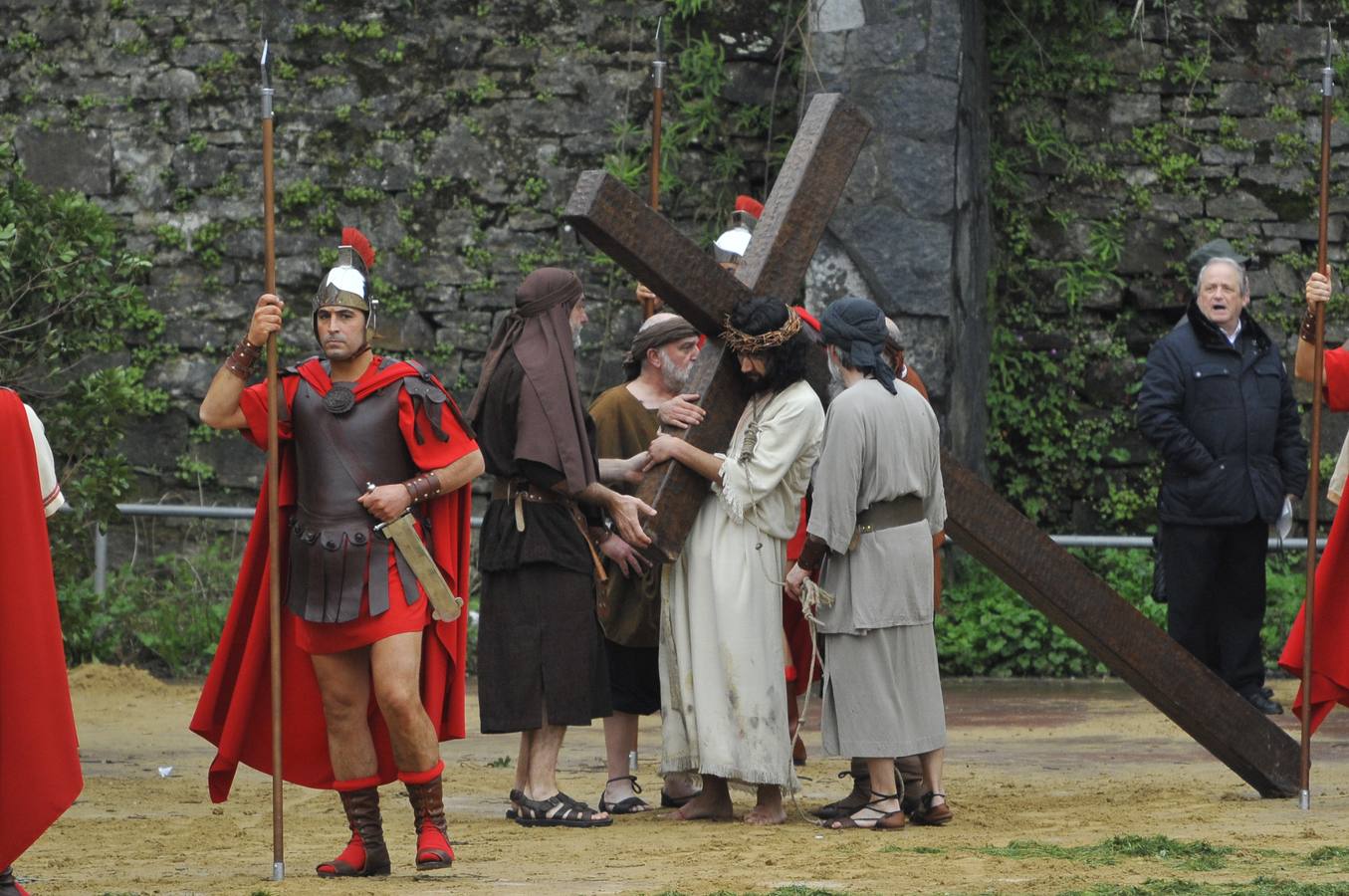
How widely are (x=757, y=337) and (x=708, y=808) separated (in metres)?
1.52

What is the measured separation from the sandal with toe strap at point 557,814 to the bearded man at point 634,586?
0.15 m

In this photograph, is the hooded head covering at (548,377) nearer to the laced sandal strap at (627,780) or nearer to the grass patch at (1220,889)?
the laced sandal strap at (627,780)

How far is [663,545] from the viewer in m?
6.41

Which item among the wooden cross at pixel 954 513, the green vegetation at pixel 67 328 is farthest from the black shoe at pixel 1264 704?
the green vegetation at pixel 67 328

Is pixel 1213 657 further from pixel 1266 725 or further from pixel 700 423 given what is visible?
pixel 700 423

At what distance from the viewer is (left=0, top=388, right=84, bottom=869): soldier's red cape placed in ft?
17.0

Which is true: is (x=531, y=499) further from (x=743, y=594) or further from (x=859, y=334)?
(x=859, y=334)

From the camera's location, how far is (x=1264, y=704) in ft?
28.1

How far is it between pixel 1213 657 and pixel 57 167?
640 centimetres

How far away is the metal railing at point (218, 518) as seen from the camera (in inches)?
385

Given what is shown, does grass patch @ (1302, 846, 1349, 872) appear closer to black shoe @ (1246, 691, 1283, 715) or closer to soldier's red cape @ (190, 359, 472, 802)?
soldier's red cape @ (190, 359, 472, 802)

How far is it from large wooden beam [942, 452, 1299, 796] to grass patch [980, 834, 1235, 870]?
0.91m

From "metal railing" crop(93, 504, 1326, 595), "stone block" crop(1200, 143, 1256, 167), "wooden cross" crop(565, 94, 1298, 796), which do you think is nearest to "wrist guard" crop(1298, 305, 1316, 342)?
"wooden cross" crop(565, 94, 1298, 796)

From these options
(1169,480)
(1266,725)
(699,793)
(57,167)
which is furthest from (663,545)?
(57,167)
